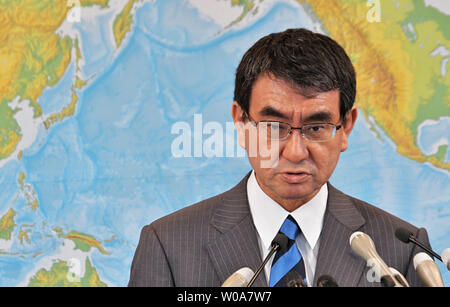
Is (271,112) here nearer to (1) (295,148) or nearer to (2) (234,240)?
(1) (295,148)

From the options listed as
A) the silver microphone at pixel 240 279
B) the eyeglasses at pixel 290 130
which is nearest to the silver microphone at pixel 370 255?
the silver microphone at pixel 240 279

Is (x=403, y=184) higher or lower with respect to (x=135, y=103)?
lower

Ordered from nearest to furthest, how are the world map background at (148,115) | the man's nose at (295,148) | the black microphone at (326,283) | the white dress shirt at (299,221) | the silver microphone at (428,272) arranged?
the black microphone at (326,283) → the silver microphone at (428,272) → the man's nose at (295,148) → the white dress shirt at (299,221) → the world map background at (148,115)

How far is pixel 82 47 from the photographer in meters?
3.17

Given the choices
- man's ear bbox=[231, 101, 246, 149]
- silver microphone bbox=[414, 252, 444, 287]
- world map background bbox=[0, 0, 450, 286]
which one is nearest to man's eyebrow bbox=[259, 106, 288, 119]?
man's ear bbox=[231, 101, 246, 149]

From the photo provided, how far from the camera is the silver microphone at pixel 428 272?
3.58 ft

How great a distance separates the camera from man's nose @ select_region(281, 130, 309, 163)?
4.69ft

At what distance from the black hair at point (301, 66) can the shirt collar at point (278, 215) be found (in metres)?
0.25

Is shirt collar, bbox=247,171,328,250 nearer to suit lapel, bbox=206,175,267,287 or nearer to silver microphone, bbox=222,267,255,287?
suit lapel, bbox=206,175,267,287

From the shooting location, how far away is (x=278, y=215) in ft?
5.15

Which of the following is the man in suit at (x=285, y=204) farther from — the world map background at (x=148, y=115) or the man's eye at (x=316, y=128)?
the world map background at (x=148, y=115)

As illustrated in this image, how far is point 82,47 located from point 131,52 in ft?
0.93
